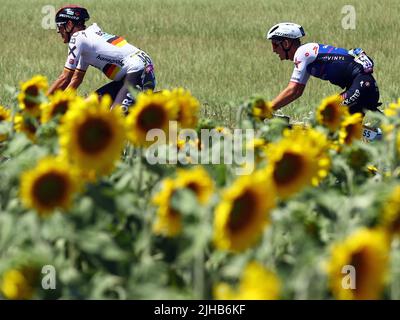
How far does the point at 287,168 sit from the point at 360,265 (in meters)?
0.74

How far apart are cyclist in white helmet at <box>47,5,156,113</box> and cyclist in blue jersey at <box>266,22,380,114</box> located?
1.25 metres

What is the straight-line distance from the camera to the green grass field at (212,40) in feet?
52.0

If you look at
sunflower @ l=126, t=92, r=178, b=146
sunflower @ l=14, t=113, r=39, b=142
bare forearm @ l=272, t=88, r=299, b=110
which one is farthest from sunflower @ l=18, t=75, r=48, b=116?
bare forearm @ l=272, t=88, r=299, b=110

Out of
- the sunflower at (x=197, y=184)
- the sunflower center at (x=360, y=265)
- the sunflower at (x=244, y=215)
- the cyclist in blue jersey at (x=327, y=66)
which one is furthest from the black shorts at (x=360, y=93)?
the sunflower center at (x=360, y=265)

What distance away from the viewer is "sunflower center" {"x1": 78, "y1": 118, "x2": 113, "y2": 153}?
3.14m

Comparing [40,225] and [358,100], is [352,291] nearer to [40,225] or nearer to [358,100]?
[40,225]

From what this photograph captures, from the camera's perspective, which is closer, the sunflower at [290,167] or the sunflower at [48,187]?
the sunflower at [48,187]

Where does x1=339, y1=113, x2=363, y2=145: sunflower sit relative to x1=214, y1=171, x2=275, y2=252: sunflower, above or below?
above

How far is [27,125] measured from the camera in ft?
14.0

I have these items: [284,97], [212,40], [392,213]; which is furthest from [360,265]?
[212,40]

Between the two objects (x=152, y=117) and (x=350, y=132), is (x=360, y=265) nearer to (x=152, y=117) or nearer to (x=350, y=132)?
(x=152, y=117)

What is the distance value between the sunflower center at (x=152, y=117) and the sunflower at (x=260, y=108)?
1.12 m

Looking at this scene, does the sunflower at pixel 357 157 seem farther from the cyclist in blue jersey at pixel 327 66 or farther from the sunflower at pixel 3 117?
the cyclist in blue jersey at pixel 327 66

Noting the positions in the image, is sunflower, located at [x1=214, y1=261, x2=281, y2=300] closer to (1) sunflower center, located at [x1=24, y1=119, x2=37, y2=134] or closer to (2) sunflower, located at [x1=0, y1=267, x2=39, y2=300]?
(2) sunflower, located at [x1=0, y1=267, x2=39, y2=300]
